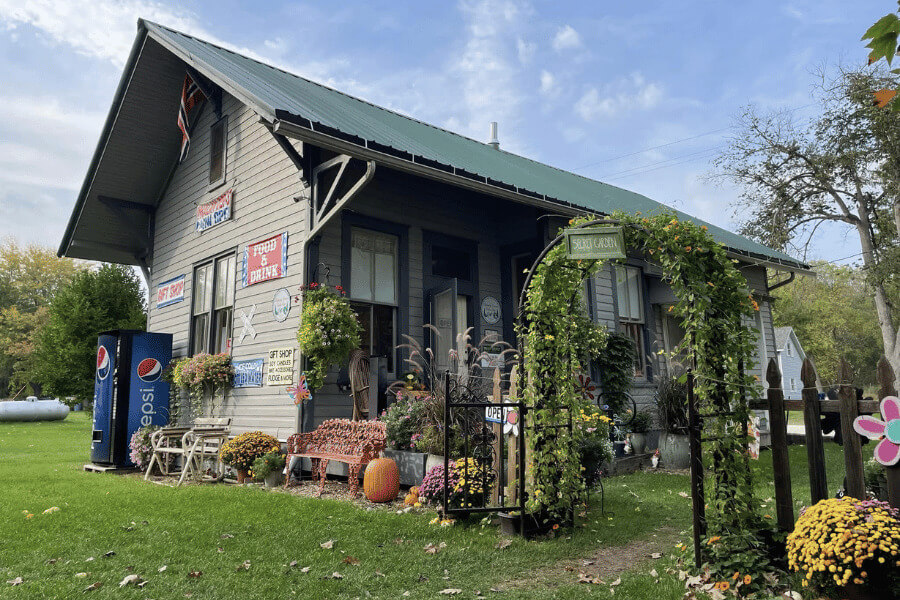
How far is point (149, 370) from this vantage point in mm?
11297

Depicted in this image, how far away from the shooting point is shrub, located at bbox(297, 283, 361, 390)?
324 inches

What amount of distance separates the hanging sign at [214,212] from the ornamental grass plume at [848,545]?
986 cm

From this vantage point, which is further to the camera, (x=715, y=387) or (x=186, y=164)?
(x=186, y=164)

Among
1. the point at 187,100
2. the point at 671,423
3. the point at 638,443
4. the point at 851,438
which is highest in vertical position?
the point at 187,100

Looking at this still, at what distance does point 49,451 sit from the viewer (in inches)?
560

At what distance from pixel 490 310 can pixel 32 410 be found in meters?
25.7

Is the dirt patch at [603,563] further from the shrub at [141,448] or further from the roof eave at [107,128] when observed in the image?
the roof eave at [107,128]

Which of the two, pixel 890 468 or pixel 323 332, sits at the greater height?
pixel 323 332

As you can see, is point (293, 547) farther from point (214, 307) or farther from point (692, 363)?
point (214, 307)

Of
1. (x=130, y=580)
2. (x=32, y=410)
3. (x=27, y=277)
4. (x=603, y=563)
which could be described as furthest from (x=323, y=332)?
(x=27, y=277)

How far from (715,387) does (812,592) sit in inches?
52.4

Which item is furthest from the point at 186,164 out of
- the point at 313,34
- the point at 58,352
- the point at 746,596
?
the point at 58,352

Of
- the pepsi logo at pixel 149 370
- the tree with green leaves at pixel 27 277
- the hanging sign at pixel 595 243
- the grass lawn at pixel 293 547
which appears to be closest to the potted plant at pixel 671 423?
the grass lawn at pixel 293 547

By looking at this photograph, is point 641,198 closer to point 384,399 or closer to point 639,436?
point 639,436
